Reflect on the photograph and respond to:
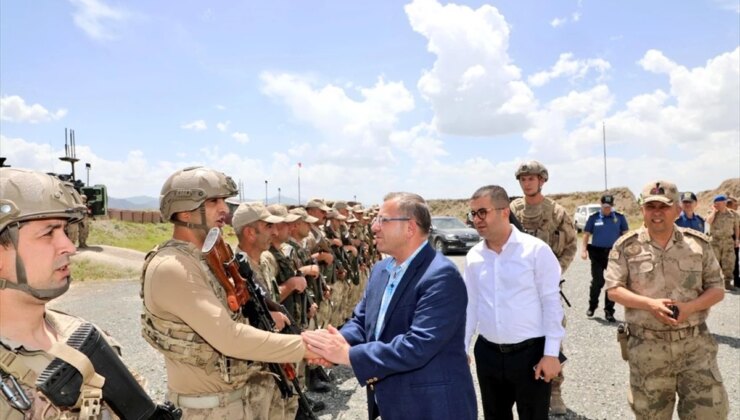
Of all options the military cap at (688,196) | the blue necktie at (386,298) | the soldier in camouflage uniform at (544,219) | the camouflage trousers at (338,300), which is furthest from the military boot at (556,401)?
the military cap at (688,196)

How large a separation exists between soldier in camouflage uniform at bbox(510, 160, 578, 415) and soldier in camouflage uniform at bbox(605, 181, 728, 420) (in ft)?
3.96

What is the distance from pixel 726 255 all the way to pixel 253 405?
1145 cm

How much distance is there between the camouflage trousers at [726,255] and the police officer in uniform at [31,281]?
12249 mm

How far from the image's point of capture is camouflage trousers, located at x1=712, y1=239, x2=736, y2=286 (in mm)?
10547

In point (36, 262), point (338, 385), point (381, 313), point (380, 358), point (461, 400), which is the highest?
point (36, 262)

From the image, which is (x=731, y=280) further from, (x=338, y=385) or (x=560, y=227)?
(x=338, y=385)

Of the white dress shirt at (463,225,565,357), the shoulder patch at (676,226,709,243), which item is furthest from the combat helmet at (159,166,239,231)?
the shoulder patch at (676,226,709,243)

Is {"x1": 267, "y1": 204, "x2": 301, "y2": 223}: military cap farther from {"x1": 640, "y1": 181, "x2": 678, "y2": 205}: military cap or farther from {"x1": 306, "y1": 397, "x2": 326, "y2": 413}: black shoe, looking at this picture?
{"x1": 640, "y1": 181, "x2": 678, "y2": 205}: military cap

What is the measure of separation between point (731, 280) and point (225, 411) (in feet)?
40.1

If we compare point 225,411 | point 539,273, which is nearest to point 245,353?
point 225,411

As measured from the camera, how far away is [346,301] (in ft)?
26.1

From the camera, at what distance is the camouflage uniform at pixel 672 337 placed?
3.22 m

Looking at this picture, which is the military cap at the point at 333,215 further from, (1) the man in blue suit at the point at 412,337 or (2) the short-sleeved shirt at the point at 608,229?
(1) the man in blue suit at the point at 412,337

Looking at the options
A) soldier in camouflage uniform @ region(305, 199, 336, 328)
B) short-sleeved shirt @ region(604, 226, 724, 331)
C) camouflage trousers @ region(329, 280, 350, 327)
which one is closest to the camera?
short-sleeved shirt @ region(604, 226, 724, 331)
